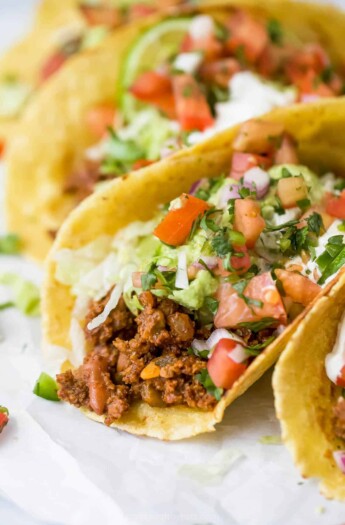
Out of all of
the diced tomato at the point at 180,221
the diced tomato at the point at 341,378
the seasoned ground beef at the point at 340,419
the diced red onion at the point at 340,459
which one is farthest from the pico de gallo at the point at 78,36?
the diced red onion at the point at 340,459

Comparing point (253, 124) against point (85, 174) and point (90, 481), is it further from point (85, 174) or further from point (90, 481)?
point (90, 481)

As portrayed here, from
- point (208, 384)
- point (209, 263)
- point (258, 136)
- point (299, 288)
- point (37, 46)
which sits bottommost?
point (208, 384)

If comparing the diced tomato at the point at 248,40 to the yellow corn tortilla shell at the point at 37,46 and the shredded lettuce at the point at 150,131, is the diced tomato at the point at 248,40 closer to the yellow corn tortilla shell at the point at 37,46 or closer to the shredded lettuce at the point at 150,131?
the shredded lettuce at the point at 150,131

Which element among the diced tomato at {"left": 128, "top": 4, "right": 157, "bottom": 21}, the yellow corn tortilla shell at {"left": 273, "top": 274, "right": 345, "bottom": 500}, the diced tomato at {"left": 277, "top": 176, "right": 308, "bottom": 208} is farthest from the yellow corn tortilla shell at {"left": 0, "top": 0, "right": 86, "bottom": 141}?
the yellow corn tortilla shell at {"left": 273, "top": 274, "right": 345, "bottom": 500}

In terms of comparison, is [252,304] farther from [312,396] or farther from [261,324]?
[312,396]

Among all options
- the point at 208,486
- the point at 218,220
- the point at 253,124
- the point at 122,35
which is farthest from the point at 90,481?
the point at 122,35

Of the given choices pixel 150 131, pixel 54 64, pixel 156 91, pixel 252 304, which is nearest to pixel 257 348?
pixel 252 304
